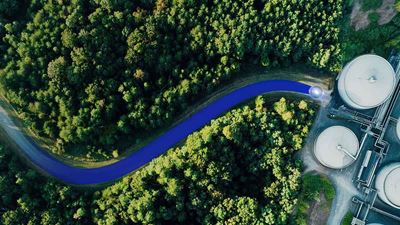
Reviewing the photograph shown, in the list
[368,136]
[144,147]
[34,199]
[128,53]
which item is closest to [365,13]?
[368,136]

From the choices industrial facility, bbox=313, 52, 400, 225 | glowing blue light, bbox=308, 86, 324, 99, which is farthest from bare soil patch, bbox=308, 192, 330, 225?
glowing blue light, bbox=308, 86, 324, 99

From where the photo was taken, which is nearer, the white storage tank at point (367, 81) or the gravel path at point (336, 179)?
the white storage tank at point (367, 81)

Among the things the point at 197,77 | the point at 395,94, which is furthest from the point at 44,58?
the point at 395,94

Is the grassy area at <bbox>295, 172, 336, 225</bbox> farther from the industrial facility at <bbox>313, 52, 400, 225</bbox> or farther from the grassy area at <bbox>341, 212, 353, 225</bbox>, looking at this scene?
the grassy area at <bbox>341, 212, 353, 225</bbox>

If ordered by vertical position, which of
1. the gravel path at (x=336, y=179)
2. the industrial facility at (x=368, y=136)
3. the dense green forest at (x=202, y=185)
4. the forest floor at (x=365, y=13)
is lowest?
the dense green forest at (x=202, y=185)

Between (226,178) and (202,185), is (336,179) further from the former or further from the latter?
(202,185)

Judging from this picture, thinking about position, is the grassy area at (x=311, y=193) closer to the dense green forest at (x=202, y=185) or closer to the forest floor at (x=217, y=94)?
the dense green forest at (x=202, y=185)

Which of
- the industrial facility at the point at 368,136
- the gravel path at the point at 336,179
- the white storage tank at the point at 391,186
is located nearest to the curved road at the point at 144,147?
the industrial facility at the point at 368,136
